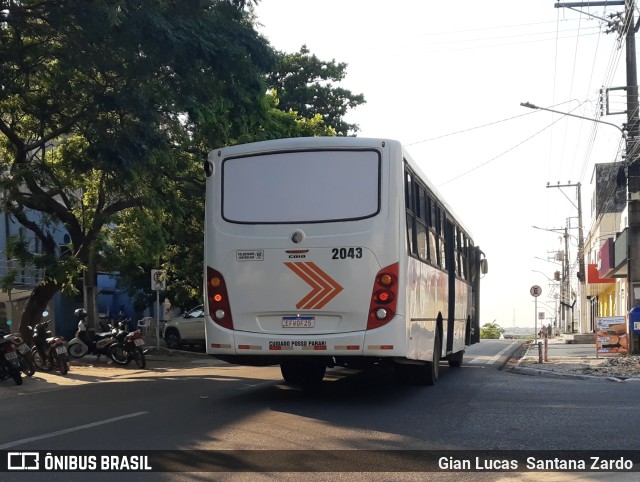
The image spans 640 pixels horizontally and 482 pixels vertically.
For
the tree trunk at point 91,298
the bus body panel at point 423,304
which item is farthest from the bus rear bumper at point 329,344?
the tree trunk at point 91,298

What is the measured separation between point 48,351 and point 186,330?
460 inches

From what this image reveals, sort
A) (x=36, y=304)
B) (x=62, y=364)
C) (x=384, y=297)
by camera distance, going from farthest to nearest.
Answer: (x=36, y=304)
(x=62, y=364)
(x=384, y=297)

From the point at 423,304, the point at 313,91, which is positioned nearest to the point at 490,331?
the point at 313,91

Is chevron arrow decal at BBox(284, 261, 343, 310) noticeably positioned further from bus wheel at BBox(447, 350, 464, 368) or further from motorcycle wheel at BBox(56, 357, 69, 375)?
bus wheel at BBox(447, 350, 464, 368)

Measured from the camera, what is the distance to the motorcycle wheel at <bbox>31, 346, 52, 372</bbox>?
18047 mm

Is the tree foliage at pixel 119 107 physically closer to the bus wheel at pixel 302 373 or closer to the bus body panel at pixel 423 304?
the bus wheel at pixel 302 373

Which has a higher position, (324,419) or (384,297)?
(384,297)

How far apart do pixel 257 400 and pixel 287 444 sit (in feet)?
12.2

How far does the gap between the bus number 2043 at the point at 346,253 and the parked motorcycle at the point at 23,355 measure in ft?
25.4

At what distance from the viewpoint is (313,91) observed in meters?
37.7

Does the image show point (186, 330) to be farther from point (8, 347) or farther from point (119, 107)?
point (119, 107)

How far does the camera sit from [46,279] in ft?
60.3

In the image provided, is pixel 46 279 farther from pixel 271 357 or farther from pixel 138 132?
pixel 271 357

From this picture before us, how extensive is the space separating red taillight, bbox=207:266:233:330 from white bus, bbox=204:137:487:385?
13 millimetres
